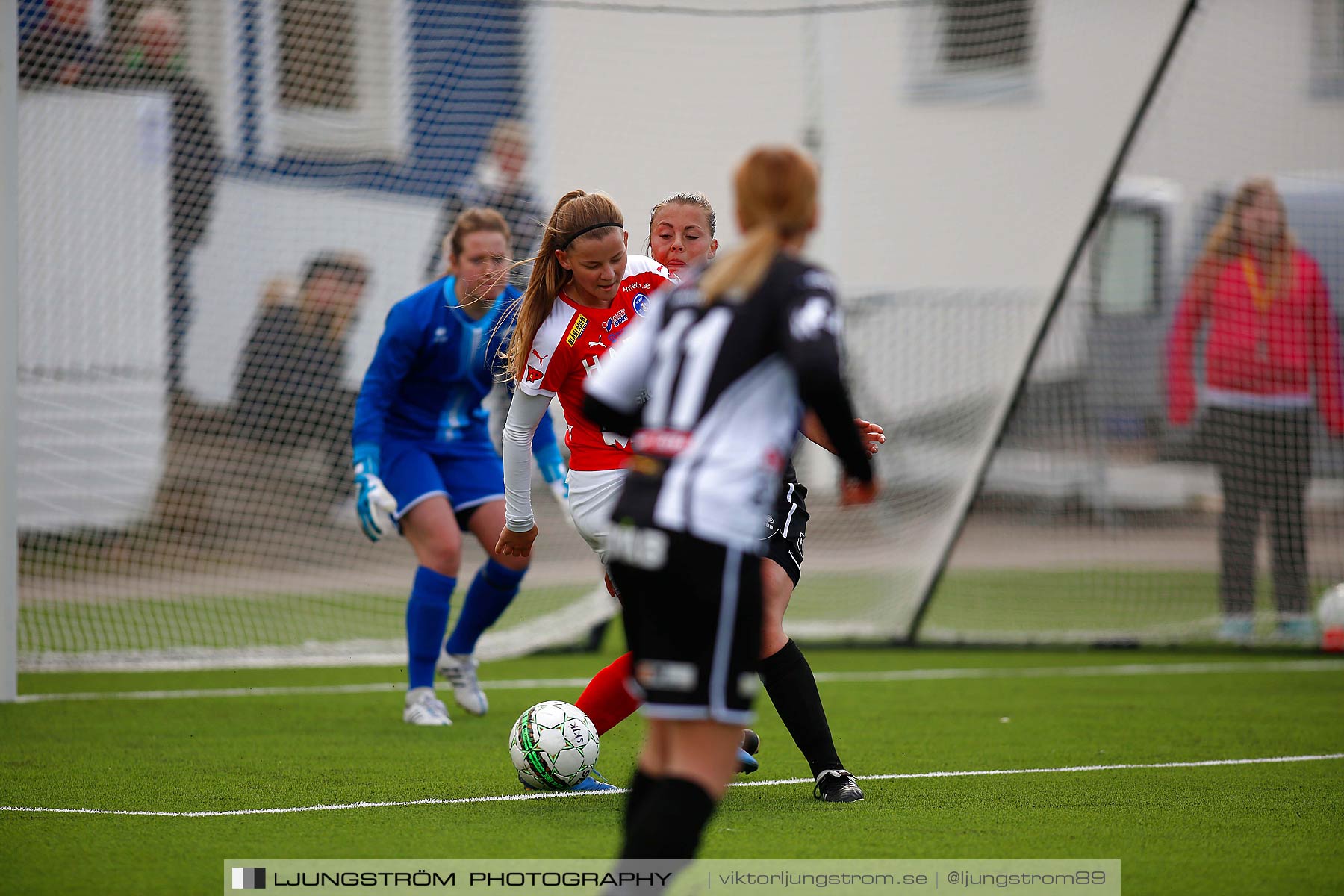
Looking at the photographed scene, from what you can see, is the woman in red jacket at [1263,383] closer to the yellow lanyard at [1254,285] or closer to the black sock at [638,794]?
the yellow lanyard at [1254,285]

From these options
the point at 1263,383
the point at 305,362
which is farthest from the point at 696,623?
the point at 1263,383

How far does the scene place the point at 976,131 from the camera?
10.5 meters

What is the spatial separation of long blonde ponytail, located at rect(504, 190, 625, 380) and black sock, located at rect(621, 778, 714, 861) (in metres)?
1.71

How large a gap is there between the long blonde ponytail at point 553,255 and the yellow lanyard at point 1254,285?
551cm

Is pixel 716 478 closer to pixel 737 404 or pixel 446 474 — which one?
pixel 737 404

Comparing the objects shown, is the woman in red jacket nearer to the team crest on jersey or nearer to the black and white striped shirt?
the team crest on jersey

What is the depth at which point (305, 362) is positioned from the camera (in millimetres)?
8320

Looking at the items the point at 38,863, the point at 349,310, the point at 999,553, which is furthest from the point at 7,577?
the point at 999,553

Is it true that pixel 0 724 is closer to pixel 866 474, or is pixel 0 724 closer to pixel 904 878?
pixel 904 878

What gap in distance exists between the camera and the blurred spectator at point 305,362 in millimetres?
8320

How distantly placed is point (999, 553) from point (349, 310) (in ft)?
16.3

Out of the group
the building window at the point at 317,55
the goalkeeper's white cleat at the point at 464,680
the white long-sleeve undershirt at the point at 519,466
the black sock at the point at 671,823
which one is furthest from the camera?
the building window at the point at 317,55

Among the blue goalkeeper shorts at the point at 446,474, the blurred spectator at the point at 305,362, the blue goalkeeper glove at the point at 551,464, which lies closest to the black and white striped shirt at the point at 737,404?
the blue goalkeeper glove at the point at 551,464

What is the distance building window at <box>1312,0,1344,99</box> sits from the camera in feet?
29.3
